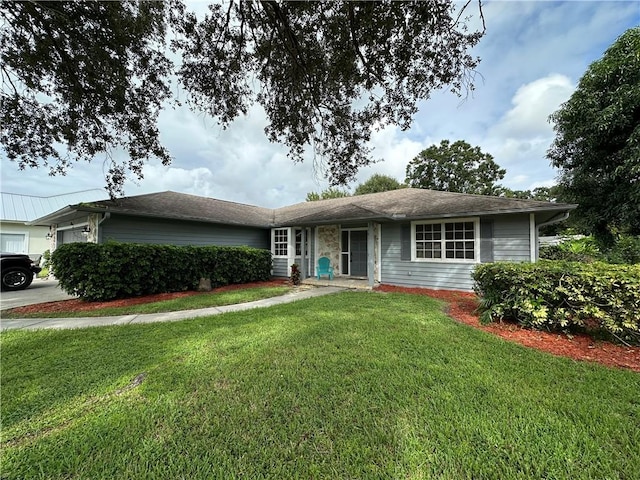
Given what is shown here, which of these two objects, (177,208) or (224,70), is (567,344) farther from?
(177,208)

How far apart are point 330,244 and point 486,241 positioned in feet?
21.1

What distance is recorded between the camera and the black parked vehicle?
32.6ft

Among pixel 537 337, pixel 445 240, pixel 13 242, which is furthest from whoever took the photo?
pixel 13 242

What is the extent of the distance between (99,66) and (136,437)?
743 centimetres

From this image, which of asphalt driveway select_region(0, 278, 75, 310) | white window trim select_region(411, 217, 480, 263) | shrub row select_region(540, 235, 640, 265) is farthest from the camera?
shrub row select_region(540, 235, 640, 265)

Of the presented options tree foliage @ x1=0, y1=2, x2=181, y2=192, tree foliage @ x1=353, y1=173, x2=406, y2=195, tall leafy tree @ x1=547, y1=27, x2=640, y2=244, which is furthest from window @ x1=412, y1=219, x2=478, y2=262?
tree foliage @ x1=353, y1=173, x2=406, y2=195

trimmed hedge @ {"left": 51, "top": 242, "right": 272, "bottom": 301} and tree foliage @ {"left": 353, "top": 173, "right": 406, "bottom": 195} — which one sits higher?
tree foliage @ {"left": 353, "top": 173, "right": 406, "bottom": 195}

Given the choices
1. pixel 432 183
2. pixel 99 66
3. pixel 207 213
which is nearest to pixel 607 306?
pixel 99 66

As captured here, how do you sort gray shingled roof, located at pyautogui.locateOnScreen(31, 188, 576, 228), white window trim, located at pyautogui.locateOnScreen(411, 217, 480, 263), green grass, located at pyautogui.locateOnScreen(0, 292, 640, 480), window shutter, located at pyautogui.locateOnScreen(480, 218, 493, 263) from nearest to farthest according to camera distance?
green grass, located at pyautogui.locateOnScreen(0, 292, 640, 480) < gray shingled roof, located at pyautogui.locateOnScreen(31, 188, 576, 228) < window shutter, located at pyautogui.locateOnScreen(480, 218, 493, 263) < white window trim, located at pyautogui.locateOnScreen(411, 217, 480, 263)

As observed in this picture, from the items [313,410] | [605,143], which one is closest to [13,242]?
[313,410]

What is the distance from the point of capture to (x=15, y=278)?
33.2 ft

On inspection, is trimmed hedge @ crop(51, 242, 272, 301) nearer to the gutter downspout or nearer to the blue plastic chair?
the gutter downspout

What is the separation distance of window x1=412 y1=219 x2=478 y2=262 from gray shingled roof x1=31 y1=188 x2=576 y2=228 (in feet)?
1.95

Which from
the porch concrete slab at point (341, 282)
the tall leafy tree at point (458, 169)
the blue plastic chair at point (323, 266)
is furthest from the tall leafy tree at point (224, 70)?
the tall leafy tree at point (458, 169)
